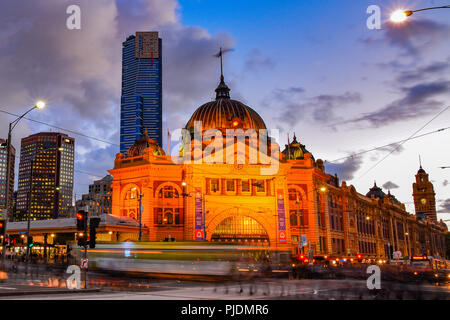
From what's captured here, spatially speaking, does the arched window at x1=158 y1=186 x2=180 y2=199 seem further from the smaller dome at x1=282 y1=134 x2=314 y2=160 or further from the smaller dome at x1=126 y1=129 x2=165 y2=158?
the smaller dome at x1=282 y1=134 x2=314 y2=160

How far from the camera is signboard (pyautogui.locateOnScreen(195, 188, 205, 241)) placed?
A: 2574 inches

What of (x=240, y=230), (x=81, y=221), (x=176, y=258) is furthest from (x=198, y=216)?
(x=81, y=221)

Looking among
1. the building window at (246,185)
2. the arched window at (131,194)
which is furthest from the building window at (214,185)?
the arched window at (131,194)

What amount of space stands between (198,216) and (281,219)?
13197mm

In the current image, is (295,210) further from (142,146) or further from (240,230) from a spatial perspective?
(142,146)

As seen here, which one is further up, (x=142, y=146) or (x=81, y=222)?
(x=142, y=146)

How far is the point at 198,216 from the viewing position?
66562mm

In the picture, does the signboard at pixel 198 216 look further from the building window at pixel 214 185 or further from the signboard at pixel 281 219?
the signboard at pixel 281 219

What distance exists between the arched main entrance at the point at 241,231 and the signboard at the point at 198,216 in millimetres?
3653

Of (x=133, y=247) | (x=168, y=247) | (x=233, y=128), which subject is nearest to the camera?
(x=168, y=247)

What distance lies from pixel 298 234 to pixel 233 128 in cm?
2222
